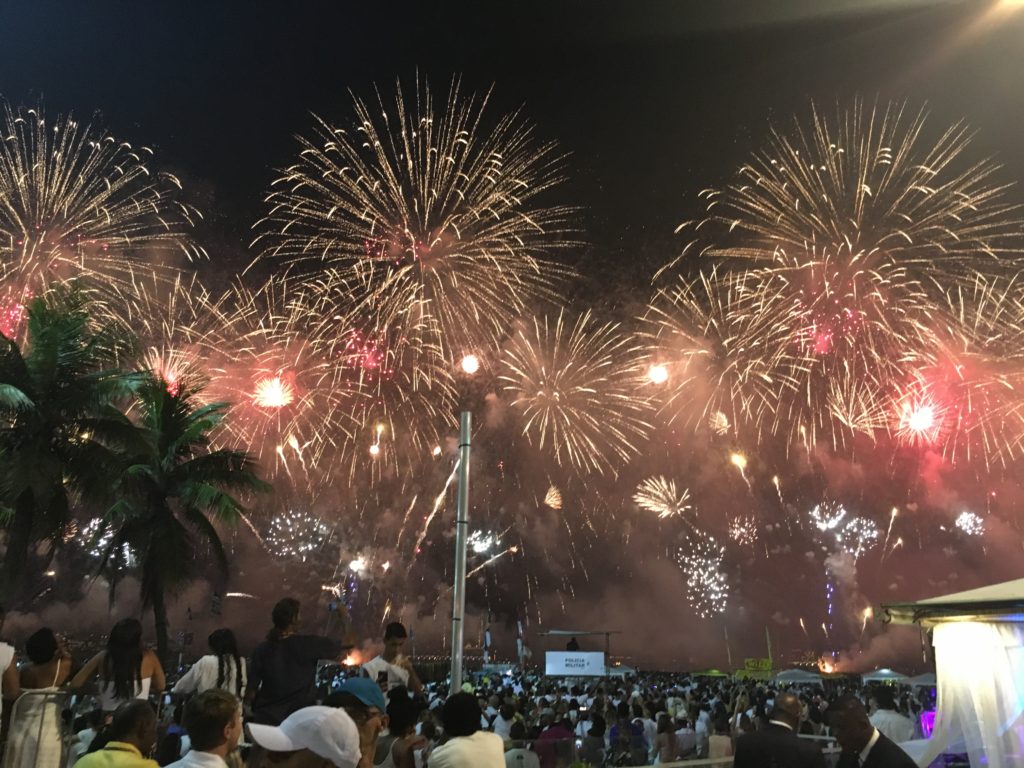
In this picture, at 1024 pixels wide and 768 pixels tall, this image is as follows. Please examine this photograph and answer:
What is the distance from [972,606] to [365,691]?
866cm

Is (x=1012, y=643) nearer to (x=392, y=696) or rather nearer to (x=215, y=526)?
(x=392, y=696)

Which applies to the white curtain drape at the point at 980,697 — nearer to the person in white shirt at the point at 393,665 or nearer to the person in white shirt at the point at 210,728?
the person in white shirt at the point at 393,665

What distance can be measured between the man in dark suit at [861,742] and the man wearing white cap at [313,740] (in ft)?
13.6

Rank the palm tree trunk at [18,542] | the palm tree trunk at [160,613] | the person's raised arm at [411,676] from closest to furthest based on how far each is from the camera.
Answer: the person's raised arm at [411,676], the palm tree trunk at [18,542], the palm tree trunk at [160,613]

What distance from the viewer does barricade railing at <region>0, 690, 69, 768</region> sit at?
20.7ft

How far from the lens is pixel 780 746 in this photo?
5.81 meters

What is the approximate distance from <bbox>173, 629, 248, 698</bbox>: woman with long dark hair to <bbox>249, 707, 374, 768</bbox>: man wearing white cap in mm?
3702

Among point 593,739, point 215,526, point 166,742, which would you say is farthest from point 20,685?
point 215,526

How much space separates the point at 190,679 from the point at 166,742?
0.96 meters

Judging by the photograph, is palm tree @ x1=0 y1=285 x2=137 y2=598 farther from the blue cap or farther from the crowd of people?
the blue cap

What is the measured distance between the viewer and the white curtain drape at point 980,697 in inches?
383

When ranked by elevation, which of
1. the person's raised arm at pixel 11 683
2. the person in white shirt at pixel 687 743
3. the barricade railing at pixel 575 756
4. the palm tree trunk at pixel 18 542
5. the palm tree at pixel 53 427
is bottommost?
the person in white shirt at pixel 687 743

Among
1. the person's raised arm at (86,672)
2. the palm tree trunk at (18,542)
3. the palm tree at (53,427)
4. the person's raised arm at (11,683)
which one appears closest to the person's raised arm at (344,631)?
the person's raised arm at (86,672)

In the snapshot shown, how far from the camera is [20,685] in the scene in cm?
660
